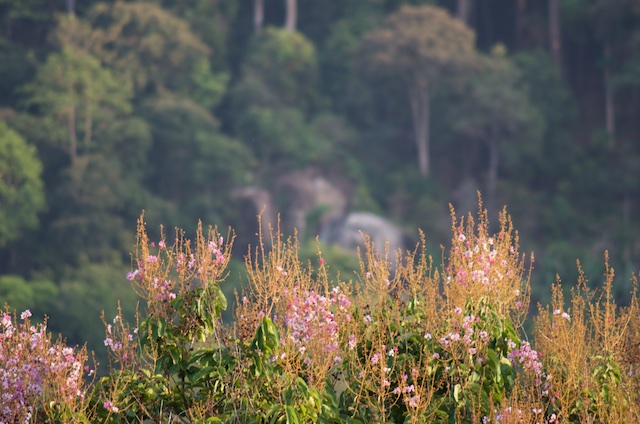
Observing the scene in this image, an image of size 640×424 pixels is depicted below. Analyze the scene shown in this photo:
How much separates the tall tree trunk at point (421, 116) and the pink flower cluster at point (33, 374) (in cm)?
2490

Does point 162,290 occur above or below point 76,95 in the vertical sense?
above

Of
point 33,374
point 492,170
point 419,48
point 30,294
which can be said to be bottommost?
point 30,294

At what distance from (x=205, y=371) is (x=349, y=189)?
24608 millimetres

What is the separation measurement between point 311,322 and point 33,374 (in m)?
1.22

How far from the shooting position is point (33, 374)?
4.97 m

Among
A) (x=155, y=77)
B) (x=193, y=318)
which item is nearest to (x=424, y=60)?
(x=155, y=77)

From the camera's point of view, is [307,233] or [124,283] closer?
[124,283]

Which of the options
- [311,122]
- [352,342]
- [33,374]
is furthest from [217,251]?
[311,122]

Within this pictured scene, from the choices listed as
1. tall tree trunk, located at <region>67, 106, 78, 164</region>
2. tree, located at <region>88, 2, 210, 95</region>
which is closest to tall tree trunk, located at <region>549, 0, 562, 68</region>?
tree, located at <region>88, 2, 210, 95</region>

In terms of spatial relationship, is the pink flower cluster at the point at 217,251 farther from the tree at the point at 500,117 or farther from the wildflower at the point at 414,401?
the tree at the point at 500,117

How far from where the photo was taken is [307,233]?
90.8 ft

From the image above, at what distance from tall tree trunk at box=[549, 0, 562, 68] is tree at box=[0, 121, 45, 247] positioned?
13.8 meters

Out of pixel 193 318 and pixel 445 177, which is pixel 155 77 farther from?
pixel 193 318

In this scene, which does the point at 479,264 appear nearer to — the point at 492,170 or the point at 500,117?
the point at 500,117
